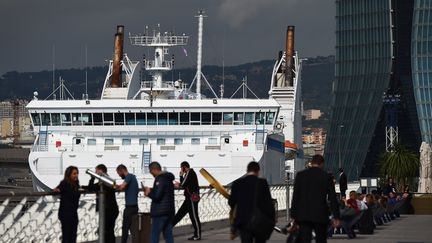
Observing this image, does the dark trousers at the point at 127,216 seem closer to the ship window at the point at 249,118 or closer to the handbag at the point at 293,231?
the handbag at the point at 293,231

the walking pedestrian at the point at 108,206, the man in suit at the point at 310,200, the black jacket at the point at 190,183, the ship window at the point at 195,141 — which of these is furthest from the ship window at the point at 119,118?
the man in suit at the point at 310,200

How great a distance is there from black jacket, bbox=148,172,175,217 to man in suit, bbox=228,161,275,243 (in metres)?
4.42

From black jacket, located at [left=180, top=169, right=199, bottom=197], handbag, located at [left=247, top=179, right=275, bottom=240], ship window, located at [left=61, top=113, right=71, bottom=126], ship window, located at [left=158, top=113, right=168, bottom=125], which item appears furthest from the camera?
ship window, located at [left=61, top=113, right=71, bottom=126]

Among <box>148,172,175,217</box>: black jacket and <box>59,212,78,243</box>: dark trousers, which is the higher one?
<box>148,172,175,217</box>: black jacket

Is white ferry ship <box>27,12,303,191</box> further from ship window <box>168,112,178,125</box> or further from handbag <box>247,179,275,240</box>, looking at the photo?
handbag <box>247,179,275,240</box>

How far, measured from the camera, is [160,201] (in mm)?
26156

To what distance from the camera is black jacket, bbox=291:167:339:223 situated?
2233 centimetres

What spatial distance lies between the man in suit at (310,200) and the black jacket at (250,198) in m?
0.96

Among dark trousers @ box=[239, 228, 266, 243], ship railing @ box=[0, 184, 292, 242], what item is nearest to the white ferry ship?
ship railing @ box=[0, 184, 292, 242]

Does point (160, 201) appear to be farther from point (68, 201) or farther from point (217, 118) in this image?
point (217, 118)

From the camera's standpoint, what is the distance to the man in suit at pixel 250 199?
2144cm

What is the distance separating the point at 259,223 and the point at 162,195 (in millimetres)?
4968

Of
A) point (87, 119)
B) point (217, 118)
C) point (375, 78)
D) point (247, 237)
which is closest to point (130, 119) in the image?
point (87, 119)

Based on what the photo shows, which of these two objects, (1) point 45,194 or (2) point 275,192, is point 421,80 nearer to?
(2) point 275,192
